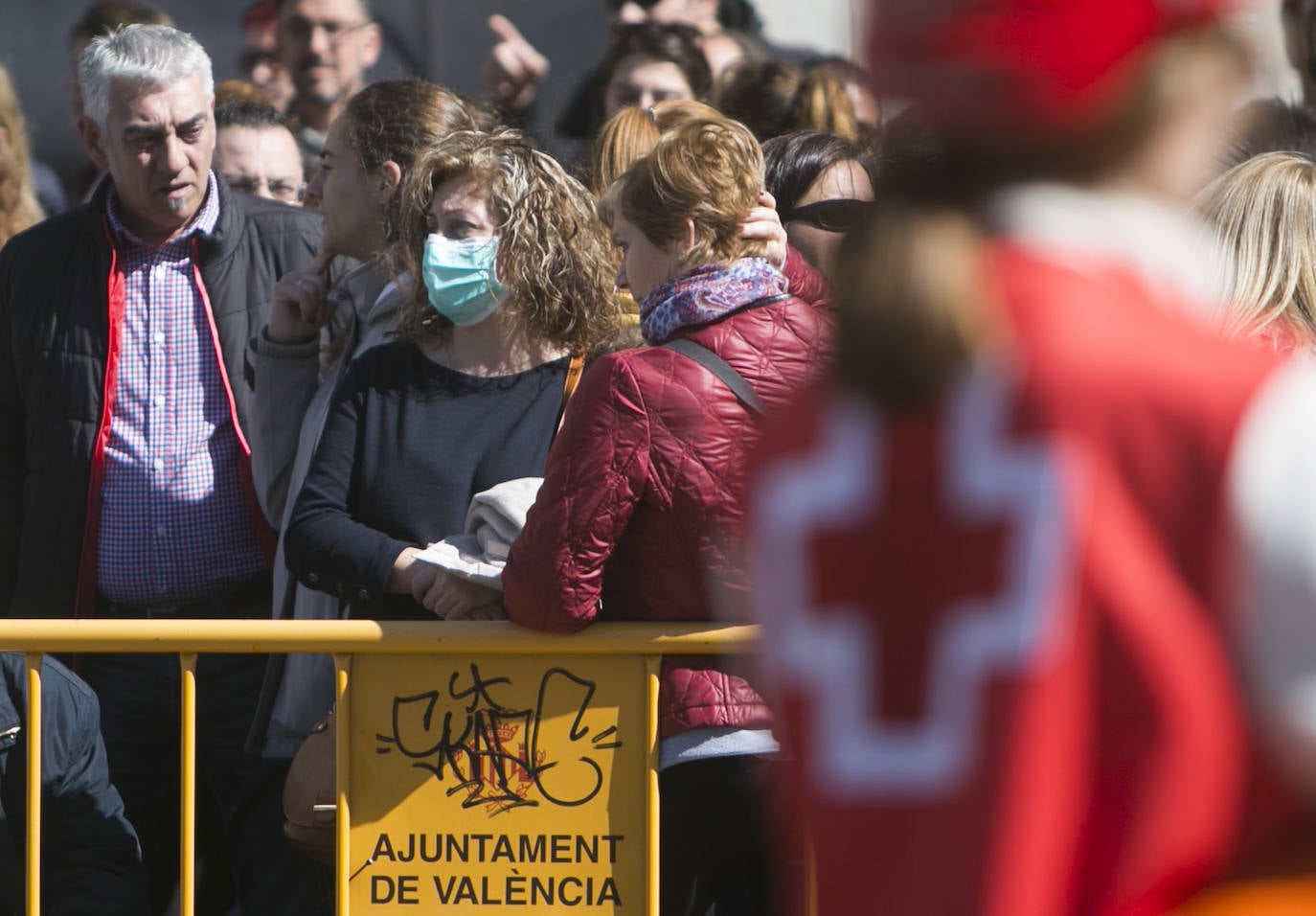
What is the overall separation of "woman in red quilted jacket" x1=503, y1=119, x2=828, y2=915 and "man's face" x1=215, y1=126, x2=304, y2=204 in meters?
2.35

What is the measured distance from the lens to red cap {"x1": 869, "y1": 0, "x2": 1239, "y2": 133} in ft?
3.93

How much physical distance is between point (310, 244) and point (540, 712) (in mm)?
1679

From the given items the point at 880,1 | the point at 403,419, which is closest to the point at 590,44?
the point at 403,419

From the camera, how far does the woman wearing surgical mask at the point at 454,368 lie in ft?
11.3

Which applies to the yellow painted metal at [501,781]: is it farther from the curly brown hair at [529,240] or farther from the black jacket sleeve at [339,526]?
the curly brown hair at [529,240]

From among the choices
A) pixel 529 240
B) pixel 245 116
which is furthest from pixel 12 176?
pixel 529 240

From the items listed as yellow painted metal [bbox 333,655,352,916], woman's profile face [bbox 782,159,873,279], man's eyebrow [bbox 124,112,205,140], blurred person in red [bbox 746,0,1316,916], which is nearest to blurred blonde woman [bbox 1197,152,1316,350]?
woman's profile face [bbox 782,159,873,279]

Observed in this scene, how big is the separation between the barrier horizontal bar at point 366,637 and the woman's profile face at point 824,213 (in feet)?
3.89

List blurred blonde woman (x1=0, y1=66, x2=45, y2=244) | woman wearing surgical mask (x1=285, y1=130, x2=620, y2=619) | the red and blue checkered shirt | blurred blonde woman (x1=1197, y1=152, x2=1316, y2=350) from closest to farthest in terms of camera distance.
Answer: blurred blonde woman (x1=1197, y1=152, x2=1316, y2=350), woman wearing surgical mask (x1=285, y1=130, x2=620, y2=619), the red and blue checkered shirt, blurred blonde woman (x1=0, y1=66, x2=45, y2=244)

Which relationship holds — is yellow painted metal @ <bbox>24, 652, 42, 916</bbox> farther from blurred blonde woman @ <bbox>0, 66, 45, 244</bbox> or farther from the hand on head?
blurred blonde woman @ <bbox>0, 66, 45, 244</bbox>

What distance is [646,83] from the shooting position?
571 centimetres

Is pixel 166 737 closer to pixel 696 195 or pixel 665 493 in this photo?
pixel 665 493

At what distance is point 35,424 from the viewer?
411cm

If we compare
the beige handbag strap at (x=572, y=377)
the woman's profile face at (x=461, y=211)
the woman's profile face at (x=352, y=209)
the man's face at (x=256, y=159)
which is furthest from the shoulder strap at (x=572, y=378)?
the man's face at (x=256, y=159)
